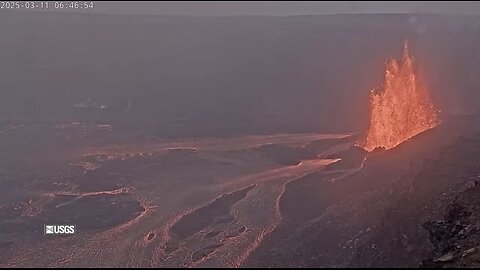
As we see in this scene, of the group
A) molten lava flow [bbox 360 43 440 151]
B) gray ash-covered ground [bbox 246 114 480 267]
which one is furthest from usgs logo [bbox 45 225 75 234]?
molten lava flow [bbox 360 43 440 151]

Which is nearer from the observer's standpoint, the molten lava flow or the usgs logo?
the usgs logo

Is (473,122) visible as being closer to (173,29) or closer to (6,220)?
(6,220)

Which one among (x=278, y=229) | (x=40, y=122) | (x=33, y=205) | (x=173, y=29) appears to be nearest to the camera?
(x=278, y=229)

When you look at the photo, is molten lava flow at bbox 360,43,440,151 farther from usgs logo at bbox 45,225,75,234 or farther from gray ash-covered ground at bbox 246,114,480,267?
usgs logo at bbox 45,225,75,234

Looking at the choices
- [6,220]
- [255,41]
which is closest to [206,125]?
[6,220]

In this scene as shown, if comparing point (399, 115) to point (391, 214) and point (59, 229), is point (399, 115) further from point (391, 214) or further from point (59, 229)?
point (59, 229)

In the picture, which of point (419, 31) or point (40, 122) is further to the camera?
point (419, 31)
